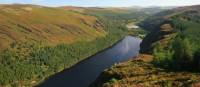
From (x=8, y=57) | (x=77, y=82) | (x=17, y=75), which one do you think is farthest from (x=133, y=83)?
(x=8, y=57)

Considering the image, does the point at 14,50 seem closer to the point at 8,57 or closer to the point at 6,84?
the point at 8,57

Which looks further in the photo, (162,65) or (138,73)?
(162,65)

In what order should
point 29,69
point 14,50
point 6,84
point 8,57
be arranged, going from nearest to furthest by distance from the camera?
point 6,84, point 29,69, point 8,57, point 14,50

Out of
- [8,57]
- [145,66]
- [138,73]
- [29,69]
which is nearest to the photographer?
[138,73]

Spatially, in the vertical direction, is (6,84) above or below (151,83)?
below

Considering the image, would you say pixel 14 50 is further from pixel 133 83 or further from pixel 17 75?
pixel 133 83

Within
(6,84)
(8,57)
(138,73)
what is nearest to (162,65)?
(138,73)

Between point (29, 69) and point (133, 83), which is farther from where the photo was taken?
point (29, 69)
